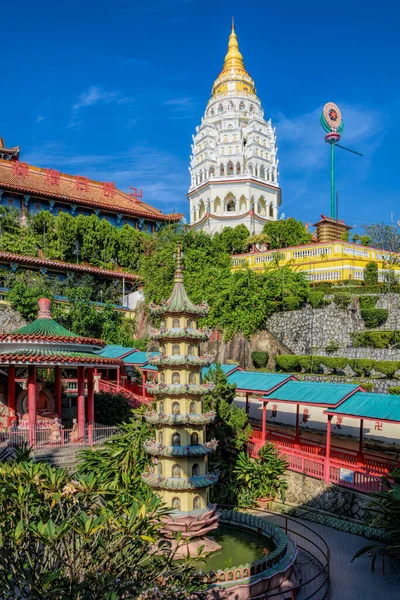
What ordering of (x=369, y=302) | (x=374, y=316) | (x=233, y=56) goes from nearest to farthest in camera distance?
(x=374, y=316) → (x=369, y=302) → (x=233, y=56)

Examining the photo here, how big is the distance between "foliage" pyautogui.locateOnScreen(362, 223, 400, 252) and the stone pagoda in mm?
41748

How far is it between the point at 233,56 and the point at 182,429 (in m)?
62.0

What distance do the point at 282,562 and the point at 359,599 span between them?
5.67 feet

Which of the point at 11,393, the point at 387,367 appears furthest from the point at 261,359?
the point at 11,393

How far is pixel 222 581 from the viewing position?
10781 millimetres

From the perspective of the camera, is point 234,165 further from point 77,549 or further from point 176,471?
point 77,549

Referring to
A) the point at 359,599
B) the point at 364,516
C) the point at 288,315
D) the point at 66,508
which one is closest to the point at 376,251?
the point at 288,315

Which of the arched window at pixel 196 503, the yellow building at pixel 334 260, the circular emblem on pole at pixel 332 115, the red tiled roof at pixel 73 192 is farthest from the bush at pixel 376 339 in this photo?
the circular emblem on pole at pixel 332 115

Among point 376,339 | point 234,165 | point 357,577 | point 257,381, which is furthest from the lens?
point 234,165

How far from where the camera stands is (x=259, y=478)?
17.7m

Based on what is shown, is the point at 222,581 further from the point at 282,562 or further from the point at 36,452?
the point at 36,452

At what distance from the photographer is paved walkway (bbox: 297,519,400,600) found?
11.7 metres

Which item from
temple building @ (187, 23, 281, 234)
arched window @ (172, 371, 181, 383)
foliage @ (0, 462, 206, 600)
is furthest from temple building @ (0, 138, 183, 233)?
foliage @ (0, 462, 206, 600)

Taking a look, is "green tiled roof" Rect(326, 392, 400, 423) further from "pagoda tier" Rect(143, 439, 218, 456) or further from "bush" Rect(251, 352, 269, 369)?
"bush" Rect(251, 352, 269, 369)
